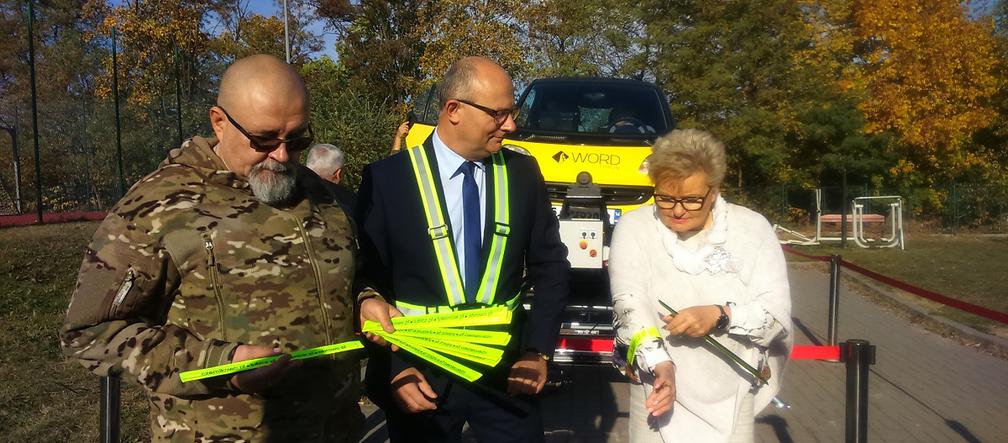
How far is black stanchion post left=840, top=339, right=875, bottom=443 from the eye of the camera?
3713mm

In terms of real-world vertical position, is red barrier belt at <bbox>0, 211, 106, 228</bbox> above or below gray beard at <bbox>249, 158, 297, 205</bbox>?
below

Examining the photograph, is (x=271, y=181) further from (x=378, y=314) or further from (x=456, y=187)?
(x=456, y=187)

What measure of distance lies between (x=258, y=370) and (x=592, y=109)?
247 inches

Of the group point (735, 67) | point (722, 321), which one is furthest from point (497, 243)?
point (735, 67)

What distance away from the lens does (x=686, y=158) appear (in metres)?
3.08

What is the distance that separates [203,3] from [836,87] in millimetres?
29905

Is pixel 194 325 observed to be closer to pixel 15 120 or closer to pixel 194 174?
pixel 194 174

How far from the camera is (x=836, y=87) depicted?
30.1 m

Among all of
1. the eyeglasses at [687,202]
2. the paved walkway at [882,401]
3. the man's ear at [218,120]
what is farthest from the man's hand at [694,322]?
the paved walkway at [882,401]

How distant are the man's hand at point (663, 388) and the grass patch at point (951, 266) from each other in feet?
30.3

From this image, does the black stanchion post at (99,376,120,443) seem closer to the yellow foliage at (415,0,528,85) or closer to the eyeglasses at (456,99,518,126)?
the eyeglasses at (456,99,518,126)

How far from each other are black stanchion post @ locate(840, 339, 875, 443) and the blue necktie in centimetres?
187

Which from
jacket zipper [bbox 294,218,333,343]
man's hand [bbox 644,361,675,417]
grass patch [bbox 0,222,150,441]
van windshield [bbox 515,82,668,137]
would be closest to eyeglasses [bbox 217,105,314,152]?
jacket zipper [bbox 294,218,333,343]

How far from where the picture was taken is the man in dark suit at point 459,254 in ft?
9.69
